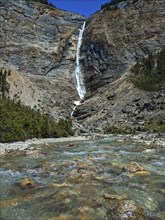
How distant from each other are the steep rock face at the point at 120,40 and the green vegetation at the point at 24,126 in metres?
29.9

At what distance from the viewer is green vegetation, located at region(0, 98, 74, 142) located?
1277 inches

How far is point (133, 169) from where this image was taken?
17359 millimetres

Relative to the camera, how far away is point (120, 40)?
75.2 metres

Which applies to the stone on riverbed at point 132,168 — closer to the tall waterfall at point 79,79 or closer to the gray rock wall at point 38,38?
the tall waterfall at point 79,79

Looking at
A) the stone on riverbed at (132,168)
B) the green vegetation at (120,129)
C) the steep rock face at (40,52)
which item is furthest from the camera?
the steep rock face at (40,52)

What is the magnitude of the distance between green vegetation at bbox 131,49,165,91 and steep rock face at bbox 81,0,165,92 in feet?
16.4

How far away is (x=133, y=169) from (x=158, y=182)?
2.34 metres

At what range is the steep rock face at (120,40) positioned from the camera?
234 feet

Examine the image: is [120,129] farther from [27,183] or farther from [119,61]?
[27,183]

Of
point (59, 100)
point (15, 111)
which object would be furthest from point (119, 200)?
point (59, 100)

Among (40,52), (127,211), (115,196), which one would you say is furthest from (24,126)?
(40,52)

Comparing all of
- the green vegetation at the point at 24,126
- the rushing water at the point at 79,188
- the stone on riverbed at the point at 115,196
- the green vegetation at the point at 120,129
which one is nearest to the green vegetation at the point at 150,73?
the green vegetation at the point at 120,129

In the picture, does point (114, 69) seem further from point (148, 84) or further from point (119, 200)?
point (119, 200)

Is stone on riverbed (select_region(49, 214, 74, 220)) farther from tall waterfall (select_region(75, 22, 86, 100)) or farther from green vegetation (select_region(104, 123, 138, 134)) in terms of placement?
tall waterfall (select_region(75, 22, 86, 100))
